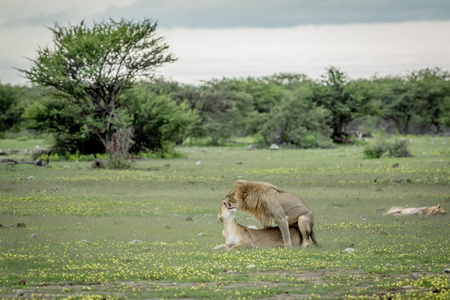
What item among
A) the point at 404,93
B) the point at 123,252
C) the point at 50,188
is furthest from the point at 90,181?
the point at 404,93

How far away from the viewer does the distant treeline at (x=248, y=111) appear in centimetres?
4434

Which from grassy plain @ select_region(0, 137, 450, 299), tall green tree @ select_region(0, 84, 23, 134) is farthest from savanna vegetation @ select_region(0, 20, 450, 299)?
tall green tree @ select_region(0, 84, 23, 134)

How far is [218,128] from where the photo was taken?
66188 mm

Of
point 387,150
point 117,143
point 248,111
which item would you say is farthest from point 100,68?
point 248,111

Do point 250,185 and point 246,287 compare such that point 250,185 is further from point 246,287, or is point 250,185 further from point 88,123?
point 88,123

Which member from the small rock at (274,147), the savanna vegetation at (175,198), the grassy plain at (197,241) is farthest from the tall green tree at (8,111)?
the grassy plain at (197,241)

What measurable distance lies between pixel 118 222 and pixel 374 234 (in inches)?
280

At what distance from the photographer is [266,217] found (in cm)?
1360

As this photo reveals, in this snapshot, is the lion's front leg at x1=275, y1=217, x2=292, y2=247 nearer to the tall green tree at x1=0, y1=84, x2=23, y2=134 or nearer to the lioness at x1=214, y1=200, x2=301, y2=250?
the lioness at x1=214, y1=200, x2=301, y2=250

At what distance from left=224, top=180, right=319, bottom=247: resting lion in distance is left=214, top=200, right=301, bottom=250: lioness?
202 millimetres

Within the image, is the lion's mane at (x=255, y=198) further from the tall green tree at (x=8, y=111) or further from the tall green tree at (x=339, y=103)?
the tall green tree at (x=8, y=111)

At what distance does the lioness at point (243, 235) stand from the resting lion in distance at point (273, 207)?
202 millimetres

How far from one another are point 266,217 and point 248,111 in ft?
210

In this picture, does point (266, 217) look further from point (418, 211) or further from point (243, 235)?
point (418, 211)
